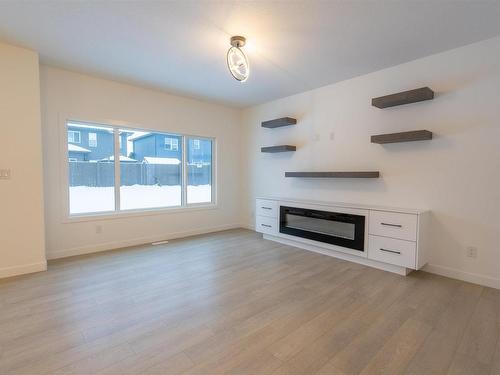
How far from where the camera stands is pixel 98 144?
13.1 ft

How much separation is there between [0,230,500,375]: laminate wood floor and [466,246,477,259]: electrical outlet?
12.4 inches

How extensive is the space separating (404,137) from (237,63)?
212cm

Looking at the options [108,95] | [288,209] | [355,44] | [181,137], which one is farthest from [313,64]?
[108,95]

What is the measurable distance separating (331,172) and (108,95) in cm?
355

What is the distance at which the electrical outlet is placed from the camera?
283cm

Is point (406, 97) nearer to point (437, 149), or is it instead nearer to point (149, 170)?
point (437, 149)

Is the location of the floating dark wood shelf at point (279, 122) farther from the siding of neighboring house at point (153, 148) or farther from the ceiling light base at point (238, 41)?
the ceiling light base at point (238, 41)

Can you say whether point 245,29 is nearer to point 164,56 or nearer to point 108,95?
point 164,56

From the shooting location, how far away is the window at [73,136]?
147 inches

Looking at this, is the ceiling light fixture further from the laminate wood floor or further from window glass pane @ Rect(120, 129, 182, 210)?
window glass pane @ Rect(120, 129, 182, 210)

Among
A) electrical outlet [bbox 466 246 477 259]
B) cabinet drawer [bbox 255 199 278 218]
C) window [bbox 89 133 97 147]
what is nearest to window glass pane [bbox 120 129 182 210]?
window [bbox 89 133 97 147]

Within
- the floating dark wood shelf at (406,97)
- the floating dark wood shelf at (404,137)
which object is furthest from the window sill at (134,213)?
the floating dark wood shelf at (406,97)

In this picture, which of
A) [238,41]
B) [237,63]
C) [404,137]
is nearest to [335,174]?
[404,137]

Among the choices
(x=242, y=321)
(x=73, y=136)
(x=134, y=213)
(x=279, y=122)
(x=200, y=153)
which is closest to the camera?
(x=242, y=321)
